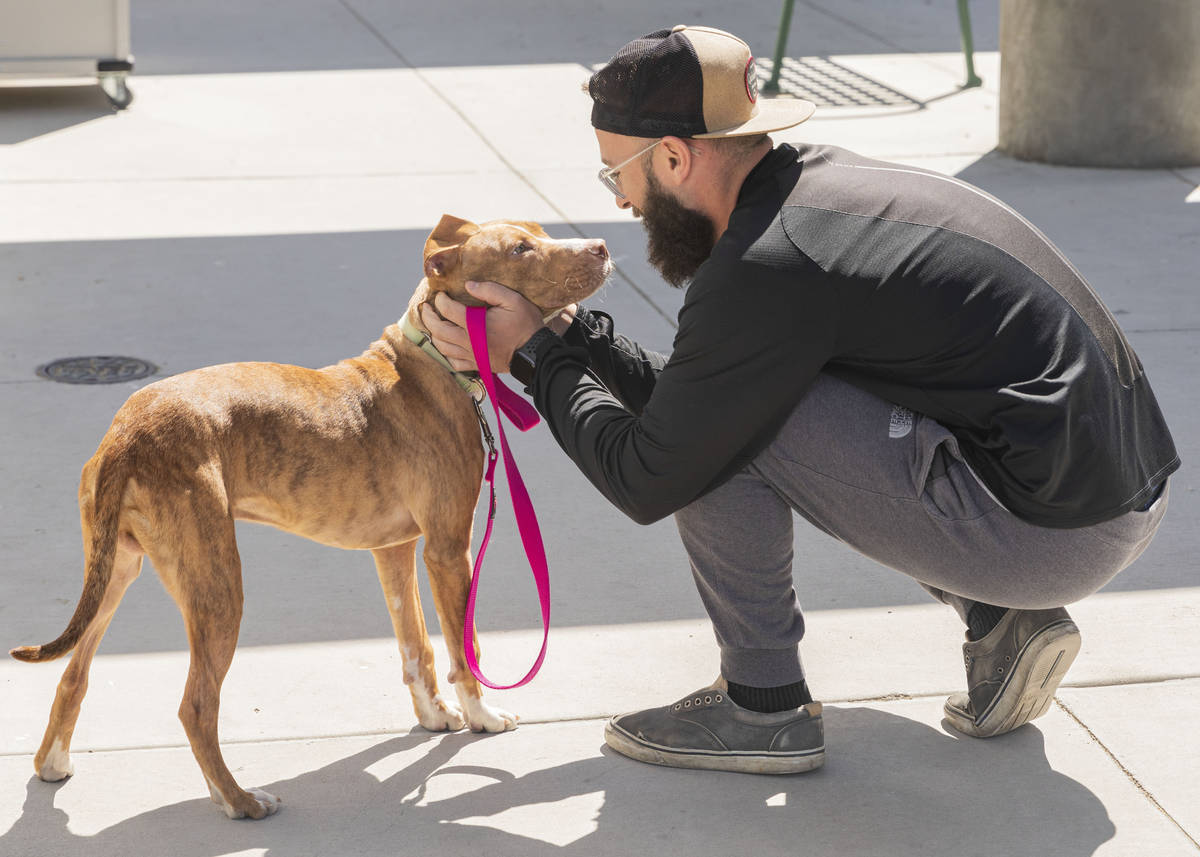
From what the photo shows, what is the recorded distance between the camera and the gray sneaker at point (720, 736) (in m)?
3.12

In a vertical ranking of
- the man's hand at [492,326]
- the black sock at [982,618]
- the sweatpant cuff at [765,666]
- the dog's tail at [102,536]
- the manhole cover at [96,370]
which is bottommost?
the manhole cover at [96,370]

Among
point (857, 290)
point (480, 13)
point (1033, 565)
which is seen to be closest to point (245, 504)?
point (857, 290)

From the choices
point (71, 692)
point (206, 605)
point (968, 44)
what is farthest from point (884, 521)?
point (968, 44)

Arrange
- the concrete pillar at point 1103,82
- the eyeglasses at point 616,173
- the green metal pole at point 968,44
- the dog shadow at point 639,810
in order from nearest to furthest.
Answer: the dog shadow at point 639,810 < the eyeglasses at point 616,173 < the concrete pillar at point 1103,82 < the green metal pole at point 968,44

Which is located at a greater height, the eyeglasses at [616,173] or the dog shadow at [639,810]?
the eyeglasses at [616,173]

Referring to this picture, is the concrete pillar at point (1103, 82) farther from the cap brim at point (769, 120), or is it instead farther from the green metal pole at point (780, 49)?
the cap brim at point (769, 120)

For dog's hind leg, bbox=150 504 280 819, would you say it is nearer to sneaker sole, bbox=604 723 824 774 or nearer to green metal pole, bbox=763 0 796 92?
sneaker sole, bbox=604 723 824 774

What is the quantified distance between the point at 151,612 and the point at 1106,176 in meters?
6.48

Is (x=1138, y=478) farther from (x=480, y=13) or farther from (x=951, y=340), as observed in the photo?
(x=480, y=13)

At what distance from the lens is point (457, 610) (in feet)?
10.6

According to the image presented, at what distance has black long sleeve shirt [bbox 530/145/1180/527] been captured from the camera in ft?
9.05

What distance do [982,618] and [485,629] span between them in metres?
1.26

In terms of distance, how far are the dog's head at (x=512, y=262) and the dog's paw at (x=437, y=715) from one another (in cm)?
92

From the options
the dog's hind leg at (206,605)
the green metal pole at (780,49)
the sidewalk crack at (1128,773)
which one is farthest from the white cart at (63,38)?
the sidewalk crack at (1128,773)
